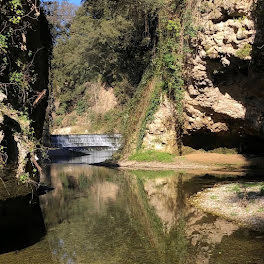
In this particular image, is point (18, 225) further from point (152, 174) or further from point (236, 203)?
point (152, 174)

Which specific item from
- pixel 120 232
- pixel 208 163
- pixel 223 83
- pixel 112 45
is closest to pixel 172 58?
pixel 223 83

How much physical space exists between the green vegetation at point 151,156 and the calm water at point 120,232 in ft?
25.9

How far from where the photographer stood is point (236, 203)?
34.1 ft

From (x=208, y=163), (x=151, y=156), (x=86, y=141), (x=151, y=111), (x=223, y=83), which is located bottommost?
(x=208, y=163)

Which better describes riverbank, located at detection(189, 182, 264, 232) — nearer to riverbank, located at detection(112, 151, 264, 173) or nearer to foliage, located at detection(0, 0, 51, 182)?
foliage, located at detection(0, 0, 51, 182)

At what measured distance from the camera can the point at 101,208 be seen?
433 inches

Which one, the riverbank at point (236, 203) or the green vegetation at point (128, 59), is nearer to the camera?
the riverbank at point (236, 203)

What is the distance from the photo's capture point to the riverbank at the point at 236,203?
28.8 feet

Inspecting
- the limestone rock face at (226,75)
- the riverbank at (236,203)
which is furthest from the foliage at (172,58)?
the riverbank at (236,203)

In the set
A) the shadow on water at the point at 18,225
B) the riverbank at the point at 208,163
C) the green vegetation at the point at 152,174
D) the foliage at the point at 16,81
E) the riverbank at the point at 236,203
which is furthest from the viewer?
the riverbank at the point at 208,163

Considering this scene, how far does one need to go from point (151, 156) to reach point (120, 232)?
45.8ft

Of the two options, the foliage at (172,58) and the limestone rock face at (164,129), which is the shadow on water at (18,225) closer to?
the limestone rock face at (164,129)

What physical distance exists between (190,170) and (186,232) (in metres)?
11.6

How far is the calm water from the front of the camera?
680 cm
